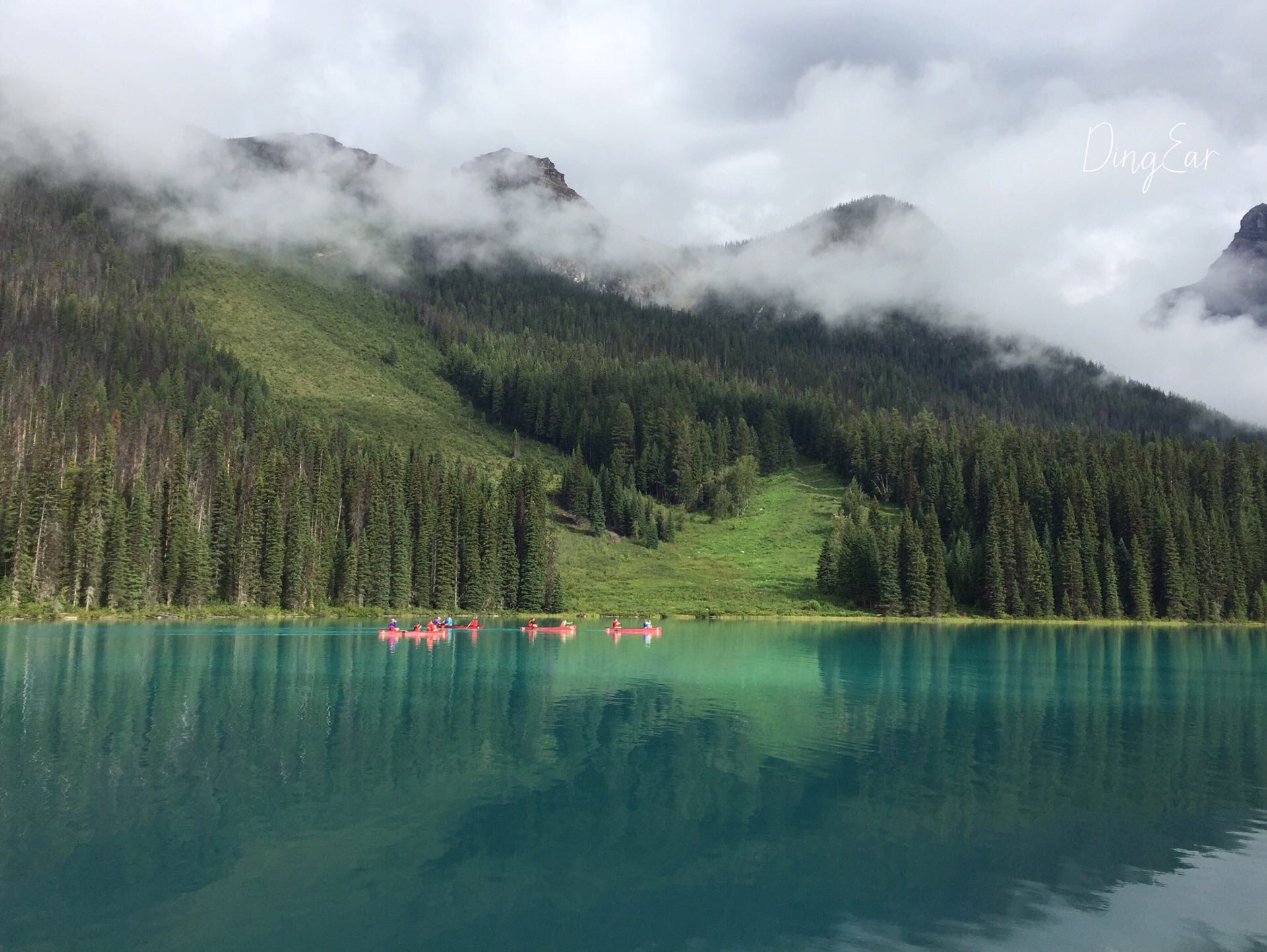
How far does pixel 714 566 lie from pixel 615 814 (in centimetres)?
13381

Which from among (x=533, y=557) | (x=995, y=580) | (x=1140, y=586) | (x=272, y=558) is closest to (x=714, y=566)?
(x=533, y=557)

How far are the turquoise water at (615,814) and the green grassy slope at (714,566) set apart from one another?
80.1m

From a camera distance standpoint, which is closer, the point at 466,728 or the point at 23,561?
the point at 466,728

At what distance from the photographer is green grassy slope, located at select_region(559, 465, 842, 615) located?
439 feet

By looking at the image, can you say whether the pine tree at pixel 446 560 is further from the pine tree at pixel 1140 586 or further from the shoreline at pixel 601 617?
the pine tree at pixel 1140 586

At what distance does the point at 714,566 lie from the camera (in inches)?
6255

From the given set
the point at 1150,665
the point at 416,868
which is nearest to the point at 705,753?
the point at 416,868

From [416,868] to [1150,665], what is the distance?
6879 centimetres

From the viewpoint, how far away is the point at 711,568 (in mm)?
156750

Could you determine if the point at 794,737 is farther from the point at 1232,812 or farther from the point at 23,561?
the point at 23,561

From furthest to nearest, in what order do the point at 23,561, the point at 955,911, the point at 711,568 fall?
the point at 711,568
the point at 23,561
the point at 955,911

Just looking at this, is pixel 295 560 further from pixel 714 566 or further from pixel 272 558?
pixel 714 566

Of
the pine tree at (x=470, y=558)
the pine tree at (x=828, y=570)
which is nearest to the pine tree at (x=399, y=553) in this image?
the pine tree at (x=470, y=558)

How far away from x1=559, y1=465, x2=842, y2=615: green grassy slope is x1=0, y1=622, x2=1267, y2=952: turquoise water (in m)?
80.1
